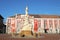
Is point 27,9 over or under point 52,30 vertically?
over

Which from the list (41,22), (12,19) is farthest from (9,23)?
(41,22)

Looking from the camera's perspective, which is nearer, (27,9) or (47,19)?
(27,9)

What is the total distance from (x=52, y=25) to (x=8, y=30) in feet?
61.5

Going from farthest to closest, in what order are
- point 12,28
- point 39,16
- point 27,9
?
point 39,16
point 12,28
point 27,9

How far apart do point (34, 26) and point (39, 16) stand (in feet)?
21.5

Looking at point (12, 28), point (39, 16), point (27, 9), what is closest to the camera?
point (27, 9)

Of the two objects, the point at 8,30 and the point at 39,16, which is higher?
the point at 39,16

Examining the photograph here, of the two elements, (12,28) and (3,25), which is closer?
(12,28)

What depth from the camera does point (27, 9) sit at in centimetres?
3281

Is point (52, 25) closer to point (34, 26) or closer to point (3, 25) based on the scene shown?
point (34, 26)

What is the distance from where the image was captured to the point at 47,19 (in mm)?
71188

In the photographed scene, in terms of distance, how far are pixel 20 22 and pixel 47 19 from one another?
459 inches

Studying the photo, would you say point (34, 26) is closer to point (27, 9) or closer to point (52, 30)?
point (52, 30)

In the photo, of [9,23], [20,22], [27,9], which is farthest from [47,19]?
[27,9]
